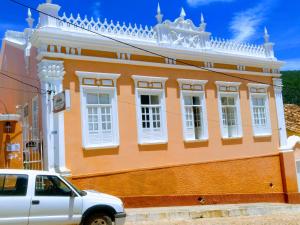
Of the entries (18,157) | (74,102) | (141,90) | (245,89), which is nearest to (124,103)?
(141,90)

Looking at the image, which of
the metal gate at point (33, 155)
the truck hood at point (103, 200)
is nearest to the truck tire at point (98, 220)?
the truck hood at point (103, 200)

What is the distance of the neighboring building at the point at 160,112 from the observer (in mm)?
12883

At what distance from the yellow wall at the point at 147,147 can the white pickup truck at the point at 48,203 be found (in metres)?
4.35

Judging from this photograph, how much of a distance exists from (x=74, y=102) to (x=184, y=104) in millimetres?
4652

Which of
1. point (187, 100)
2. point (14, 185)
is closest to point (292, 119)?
point (187, 100)

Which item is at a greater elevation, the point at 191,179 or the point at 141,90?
the point at 141,90

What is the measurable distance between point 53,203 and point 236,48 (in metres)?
12.3

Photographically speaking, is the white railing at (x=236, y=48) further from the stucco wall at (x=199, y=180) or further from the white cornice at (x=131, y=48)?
the stucco wall at (x=199, y=180)

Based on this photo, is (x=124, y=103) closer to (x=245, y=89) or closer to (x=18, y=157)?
(x=18, y=157)

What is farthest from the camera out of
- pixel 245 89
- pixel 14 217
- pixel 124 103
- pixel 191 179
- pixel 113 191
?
pixel 245 89

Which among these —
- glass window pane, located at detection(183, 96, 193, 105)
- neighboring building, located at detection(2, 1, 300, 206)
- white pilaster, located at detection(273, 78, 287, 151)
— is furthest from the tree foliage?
glass window pane, located at detection(183, 96, 193, 105)

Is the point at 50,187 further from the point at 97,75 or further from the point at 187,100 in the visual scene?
the point at 187,100

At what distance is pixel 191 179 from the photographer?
49.8ft

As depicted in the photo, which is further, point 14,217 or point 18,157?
point 18,157
